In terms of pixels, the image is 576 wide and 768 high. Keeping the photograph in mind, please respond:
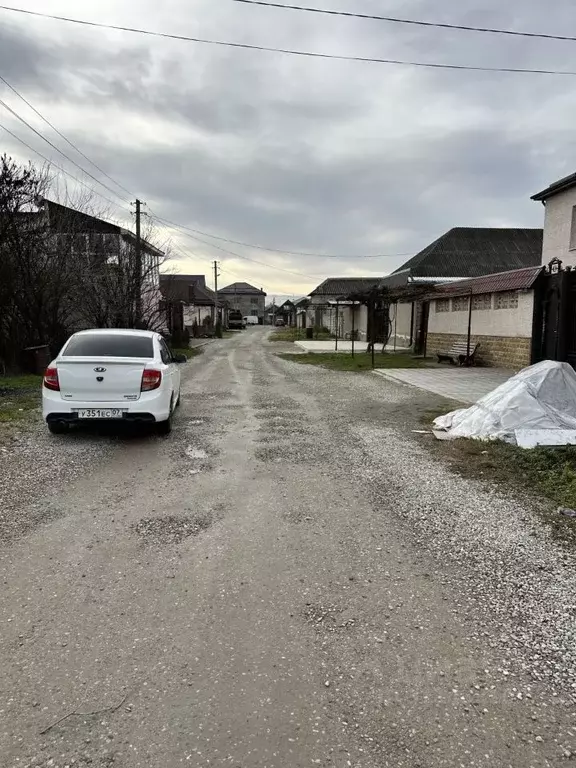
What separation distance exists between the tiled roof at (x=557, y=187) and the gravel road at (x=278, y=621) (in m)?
15.1

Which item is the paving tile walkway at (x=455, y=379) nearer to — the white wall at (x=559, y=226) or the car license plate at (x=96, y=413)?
the white wall at (x=559, y=226)

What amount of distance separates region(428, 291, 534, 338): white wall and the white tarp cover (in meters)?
8.35

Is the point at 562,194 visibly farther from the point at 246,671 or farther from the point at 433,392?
the point at 246,671

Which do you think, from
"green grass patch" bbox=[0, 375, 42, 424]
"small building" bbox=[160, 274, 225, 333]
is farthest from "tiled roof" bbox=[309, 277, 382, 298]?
"green grass patch" bbox=[0, 375, 42, 424]

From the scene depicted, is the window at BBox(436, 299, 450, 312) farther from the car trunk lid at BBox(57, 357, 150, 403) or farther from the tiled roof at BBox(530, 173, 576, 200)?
the car trunk lid at BBox(57, 357, 150, 403)

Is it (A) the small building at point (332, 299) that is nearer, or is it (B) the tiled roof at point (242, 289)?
(A) the small building at point (332, 299)

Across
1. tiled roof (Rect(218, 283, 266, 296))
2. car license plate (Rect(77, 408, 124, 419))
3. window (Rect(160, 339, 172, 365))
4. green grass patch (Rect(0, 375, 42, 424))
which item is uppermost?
tiled roof (Rect(218, 283, 266, 296))

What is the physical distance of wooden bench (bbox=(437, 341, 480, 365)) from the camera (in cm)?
1850

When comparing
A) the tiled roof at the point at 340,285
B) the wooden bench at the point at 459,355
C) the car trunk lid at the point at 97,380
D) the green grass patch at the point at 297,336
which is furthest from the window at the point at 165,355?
the tiled roof at the point at 340,285

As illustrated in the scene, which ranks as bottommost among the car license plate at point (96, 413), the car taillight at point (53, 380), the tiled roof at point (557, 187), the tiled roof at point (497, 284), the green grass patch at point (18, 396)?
the green grass patch at point (18, 396)

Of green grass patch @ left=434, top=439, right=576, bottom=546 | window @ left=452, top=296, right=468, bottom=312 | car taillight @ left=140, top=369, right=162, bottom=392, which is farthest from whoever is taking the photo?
window @ left=452, top=296, right=468, bottom=312

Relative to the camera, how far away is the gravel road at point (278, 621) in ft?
6.98

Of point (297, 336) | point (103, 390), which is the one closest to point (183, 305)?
point (297, 336)

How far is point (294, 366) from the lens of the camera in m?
18.8
